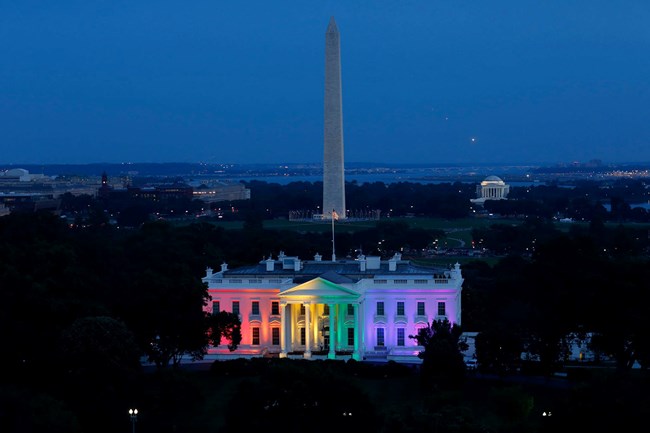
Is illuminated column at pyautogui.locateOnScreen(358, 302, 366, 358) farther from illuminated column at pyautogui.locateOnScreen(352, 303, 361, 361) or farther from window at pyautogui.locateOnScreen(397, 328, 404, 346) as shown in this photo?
window at pyautogui.locateOnScreen(397, 328, 404, 346)

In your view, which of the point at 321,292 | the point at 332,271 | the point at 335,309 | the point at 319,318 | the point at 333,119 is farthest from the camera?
the point at 333,119

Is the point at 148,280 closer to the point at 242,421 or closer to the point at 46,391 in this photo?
the point at 46,391

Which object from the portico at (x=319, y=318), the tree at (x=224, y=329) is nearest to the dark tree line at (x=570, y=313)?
the portico at (x=319, y=318)

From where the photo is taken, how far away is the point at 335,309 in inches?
2923

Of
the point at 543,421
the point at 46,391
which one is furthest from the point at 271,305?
the point at 543,421

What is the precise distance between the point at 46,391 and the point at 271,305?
2012cm

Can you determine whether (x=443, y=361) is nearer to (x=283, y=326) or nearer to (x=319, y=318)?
(x=319, y=318)

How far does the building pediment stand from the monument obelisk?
2862 inches

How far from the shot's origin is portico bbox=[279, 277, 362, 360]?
242ft

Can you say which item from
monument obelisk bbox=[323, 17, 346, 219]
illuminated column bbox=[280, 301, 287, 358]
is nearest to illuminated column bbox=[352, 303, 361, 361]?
illuminated column bbox=[280, 301, 287, 358]

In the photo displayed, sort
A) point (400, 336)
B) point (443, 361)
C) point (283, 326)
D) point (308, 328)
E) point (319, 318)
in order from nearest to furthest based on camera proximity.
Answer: point (443, 361)
point (308, 328)
point (283, 326)
point (319, 318)
point (400, 336)

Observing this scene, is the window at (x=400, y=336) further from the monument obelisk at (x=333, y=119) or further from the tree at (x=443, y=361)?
the monument obelisk at (x=333, y=119)

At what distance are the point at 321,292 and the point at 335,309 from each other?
1237 millimetres

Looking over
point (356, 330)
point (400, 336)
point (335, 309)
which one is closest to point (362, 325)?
point (356, 330)
